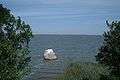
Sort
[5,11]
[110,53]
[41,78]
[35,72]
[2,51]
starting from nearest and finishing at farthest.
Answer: [2,51] < [5,11] < [110,53] < [41,78] < [35,72]

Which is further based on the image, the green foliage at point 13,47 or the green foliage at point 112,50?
the green foliage at point 112,50

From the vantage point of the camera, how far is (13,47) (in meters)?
13.7

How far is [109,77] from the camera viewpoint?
19578 mm

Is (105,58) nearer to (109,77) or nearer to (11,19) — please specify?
(109,77)

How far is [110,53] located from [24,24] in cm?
660

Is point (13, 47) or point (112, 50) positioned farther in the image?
point (112, 50)

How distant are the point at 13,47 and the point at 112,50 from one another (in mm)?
7012

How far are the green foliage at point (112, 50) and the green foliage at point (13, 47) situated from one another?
20.5 ft

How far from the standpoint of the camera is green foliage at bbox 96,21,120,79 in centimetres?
1834

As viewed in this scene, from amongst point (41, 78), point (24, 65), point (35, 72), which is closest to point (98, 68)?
point (41, 78)

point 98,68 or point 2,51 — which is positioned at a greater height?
point 2,51

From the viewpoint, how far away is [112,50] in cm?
1838

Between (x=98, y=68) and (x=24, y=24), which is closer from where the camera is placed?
(x=24, y=24)

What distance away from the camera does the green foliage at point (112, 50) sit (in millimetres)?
18344
